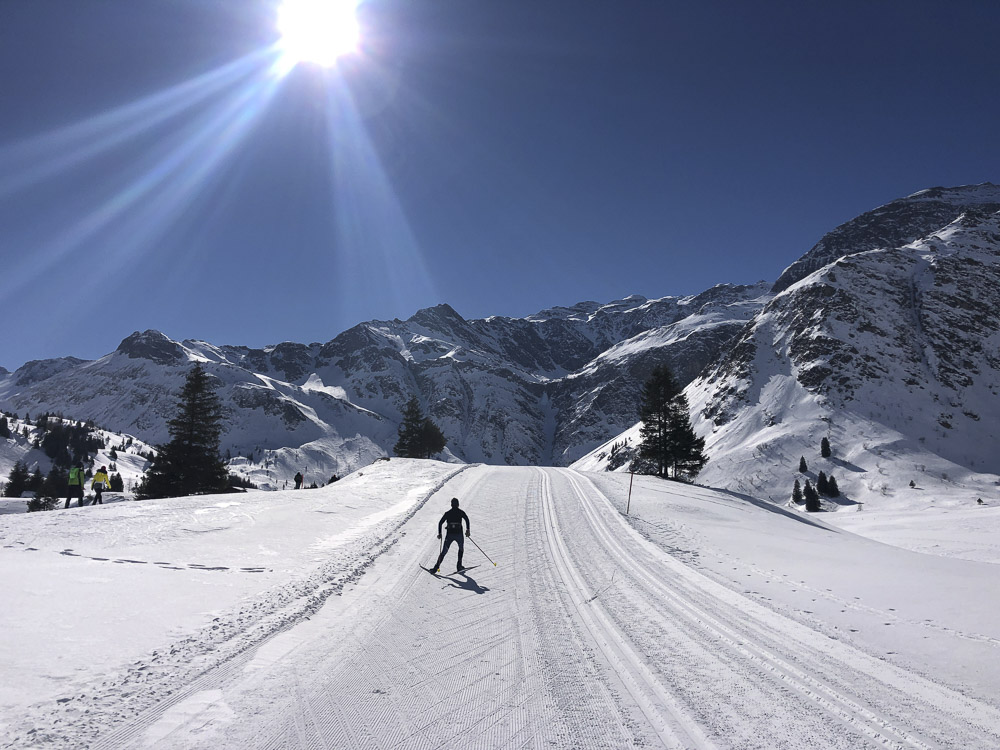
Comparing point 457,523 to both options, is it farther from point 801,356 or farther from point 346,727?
point 801,356

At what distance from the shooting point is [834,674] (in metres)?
6.05

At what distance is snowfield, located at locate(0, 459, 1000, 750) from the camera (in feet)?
15.6

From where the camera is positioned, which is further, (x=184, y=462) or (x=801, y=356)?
(x=801, y=356)

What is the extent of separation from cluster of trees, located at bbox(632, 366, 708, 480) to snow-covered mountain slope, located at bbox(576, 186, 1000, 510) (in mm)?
22181

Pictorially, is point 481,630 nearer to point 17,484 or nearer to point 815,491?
point 815,491

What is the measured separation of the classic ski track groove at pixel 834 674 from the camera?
4762mm

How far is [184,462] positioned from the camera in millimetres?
28766

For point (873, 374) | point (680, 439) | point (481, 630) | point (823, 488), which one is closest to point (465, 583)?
point (481, 630)

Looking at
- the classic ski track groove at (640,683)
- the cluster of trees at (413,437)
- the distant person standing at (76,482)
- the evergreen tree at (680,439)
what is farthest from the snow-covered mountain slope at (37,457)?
the classic ski track groove at (640,683)

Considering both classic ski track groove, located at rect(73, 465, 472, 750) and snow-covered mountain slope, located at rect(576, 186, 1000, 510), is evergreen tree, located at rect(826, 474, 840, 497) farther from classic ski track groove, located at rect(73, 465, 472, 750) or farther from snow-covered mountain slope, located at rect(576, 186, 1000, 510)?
classic ski track groove, located at rect(73, 465, 472, 750)

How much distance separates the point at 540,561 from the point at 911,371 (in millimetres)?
86804

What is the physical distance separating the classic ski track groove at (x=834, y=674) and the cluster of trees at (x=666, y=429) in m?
33.4

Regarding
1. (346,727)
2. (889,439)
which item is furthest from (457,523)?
(889,439)

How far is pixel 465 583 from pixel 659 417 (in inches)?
1408
